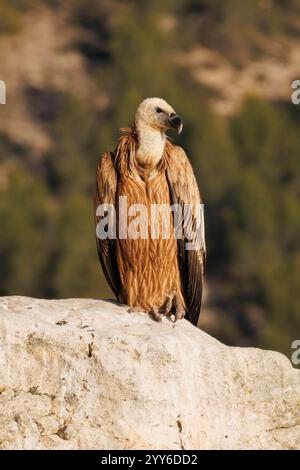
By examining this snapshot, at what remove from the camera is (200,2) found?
2534 inches

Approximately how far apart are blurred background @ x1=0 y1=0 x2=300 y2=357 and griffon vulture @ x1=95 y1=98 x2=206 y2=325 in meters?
21.5

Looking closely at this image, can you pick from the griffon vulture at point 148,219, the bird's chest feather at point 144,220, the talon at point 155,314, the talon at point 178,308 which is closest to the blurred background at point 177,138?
the griffon vulture at point 148,219

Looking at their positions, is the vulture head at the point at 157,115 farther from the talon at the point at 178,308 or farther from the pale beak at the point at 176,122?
the talon at the point at 178,308

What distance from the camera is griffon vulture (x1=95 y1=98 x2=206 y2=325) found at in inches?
368

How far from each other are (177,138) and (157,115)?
3322 centimetres

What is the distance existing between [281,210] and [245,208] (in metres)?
1.26

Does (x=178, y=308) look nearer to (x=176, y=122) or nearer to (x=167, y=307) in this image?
(x=167, y=307)

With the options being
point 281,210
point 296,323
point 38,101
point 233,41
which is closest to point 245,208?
point 281,210

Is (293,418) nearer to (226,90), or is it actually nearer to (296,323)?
(296,323)
